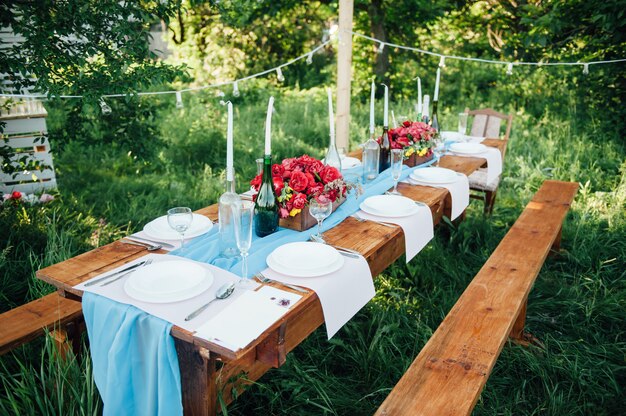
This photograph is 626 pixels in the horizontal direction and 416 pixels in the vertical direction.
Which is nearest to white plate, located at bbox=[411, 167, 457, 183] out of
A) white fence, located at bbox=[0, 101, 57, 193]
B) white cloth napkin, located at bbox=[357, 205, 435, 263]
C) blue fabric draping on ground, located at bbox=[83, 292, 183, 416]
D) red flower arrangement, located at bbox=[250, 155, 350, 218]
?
white cloth napkin, located at bbox=[357, 205, 435, 263]

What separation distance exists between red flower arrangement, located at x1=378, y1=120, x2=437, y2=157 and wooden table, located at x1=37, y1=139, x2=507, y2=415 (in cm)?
79

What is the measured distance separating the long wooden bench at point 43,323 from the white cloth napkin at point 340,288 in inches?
37.7

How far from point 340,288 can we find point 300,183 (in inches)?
20.7

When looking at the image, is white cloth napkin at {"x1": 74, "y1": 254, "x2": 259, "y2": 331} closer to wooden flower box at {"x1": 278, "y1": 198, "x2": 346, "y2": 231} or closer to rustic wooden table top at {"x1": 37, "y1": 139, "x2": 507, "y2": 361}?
rustic wooden table top at {"x1": 37, "y1": 139, "x2": 507, "y2": 361}

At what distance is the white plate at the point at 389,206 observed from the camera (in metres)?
2.31

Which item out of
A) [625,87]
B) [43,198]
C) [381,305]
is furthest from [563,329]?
[625,87]

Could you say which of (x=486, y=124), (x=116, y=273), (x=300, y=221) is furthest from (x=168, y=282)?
(x=486, y=124)

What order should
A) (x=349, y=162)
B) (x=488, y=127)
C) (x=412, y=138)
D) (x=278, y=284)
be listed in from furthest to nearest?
(x=488, y=127) < (x=349, y=162) < (x=412, y=138) < (x=278, y=284)

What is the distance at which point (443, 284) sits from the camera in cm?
328

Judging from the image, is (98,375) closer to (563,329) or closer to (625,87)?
(563,329)

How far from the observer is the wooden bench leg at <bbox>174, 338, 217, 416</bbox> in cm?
157

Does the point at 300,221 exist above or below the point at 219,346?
above

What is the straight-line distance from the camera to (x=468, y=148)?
11.8ft

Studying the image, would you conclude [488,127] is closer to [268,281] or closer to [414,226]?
[414,226]
